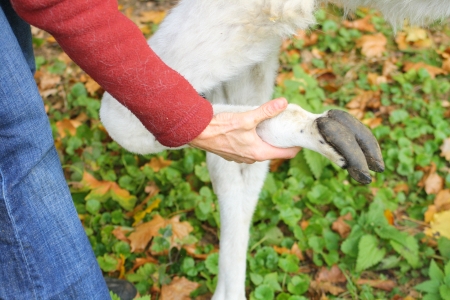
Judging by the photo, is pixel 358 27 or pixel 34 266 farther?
pixel 358 27

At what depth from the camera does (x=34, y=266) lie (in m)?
1.50

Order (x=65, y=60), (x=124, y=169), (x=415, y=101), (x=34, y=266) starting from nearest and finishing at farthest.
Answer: (x=34, y=266), (x=124, y=169), (x=415, y=101), (x=65, y=60)

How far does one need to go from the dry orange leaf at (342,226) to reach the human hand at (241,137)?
1.10 metres

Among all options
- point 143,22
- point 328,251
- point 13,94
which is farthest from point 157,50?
point 143,22

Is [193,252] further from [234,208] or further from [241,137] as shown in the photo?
[241,137]

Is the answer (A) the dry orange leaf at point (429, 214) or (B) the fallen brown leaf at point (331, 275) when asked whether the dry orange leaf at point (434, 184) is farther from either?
(B) the fallen brown leaf at point (331, 275)

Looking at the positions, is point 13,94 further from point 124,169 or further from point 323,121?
point 124,169

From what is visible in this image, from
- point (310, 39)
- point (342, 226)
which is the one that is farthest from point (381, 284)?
point (310, 39)

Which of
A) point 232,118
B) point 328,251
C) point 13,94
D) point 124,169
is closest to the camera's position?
point 13,94

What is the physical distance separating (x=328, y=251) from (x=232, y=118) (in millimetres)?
1256

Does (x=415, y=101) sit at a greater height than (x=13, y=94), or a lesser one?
lesser

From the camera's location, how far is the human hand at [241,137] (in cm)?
162

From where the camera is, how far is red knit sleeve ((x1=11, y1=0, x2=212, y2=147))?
1.25 m

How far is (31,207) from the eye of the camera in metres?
1.48
